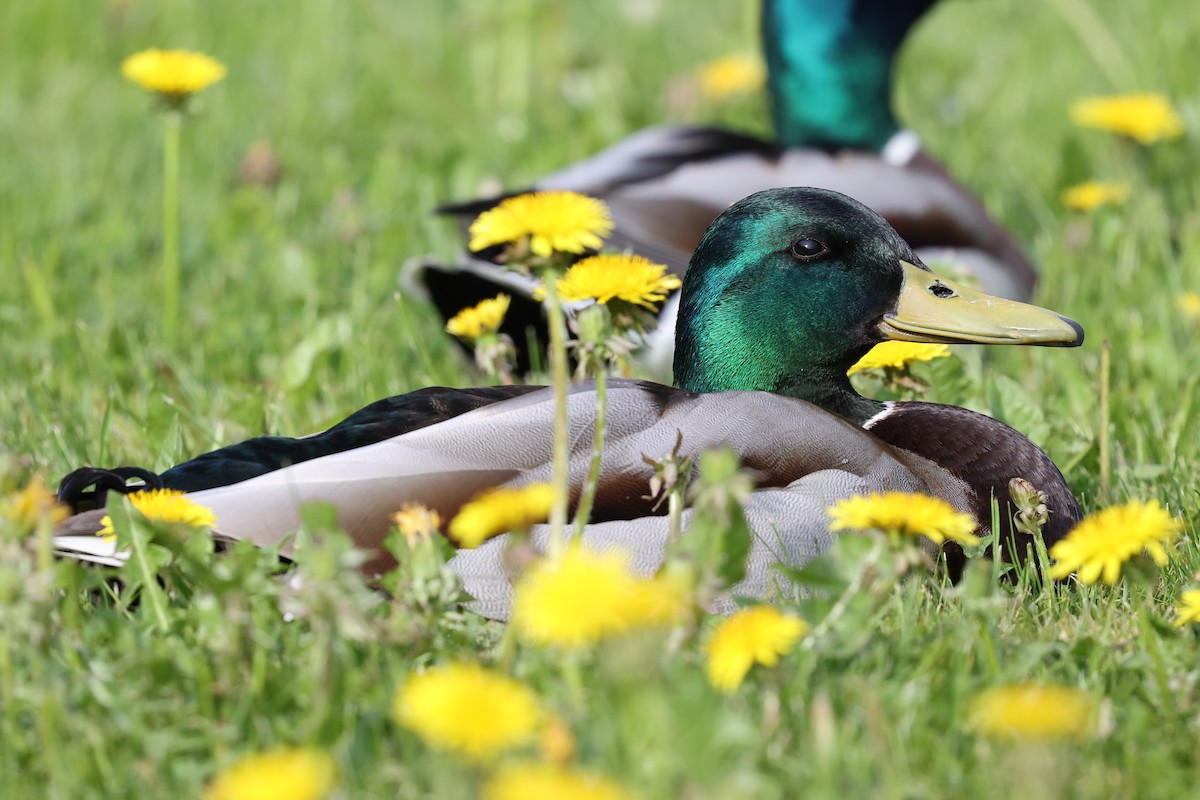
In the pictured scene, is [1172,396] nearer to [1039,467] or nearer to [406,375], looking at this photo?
[1039,467]

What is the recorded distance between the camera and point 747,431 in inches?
103

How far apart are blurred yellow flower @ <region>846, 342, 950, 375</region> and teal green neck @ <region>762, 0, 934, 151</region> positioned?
1923 millimetres

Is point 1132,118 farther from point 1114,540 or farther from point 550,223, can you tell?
point 550,223

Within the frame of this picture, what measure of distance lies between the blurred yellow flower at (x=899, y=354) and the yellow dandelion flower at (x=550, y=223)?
3.39 feet

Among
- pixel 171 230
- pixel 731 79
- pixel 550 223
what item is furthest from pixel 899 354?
pixel 731 79

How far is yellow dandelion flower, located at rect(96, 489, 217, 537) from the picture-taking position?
2.35 metres

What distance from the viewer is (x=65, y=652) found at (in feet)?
7.28

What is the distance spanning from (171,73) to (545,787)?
269cm

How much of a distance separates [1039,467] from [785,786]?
114 cm

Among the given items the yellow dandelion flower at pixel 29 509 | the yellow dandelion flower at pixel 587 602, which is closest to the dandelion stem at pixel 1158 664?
the yellow dandelion flower at pixel 587 602

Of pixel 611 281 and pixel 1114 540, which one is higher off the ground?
pixel 611 281

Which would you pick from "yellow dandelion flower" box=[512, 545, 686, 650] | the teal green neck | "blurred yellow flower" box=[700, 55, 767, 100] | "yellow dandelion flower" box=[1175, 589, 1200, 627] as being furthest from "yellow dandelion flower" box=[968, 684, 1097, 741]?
"blurred yellow flower" box=[700, 55, 767, 100]

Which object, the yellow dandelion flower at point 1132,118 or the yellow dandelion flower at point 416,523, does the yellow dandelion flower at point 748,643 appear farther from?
the yellow dandelion flower at point 1132,118

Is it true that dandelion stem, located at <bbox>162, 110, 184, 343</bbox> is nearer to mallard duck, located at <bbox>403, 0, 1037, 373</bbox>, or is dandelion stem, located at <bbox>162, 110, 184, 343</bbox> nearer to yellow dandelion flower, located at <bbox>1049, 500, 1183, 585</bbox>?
mallard duck, located at <bbox>403, 0, 1037, 373</bbox>
